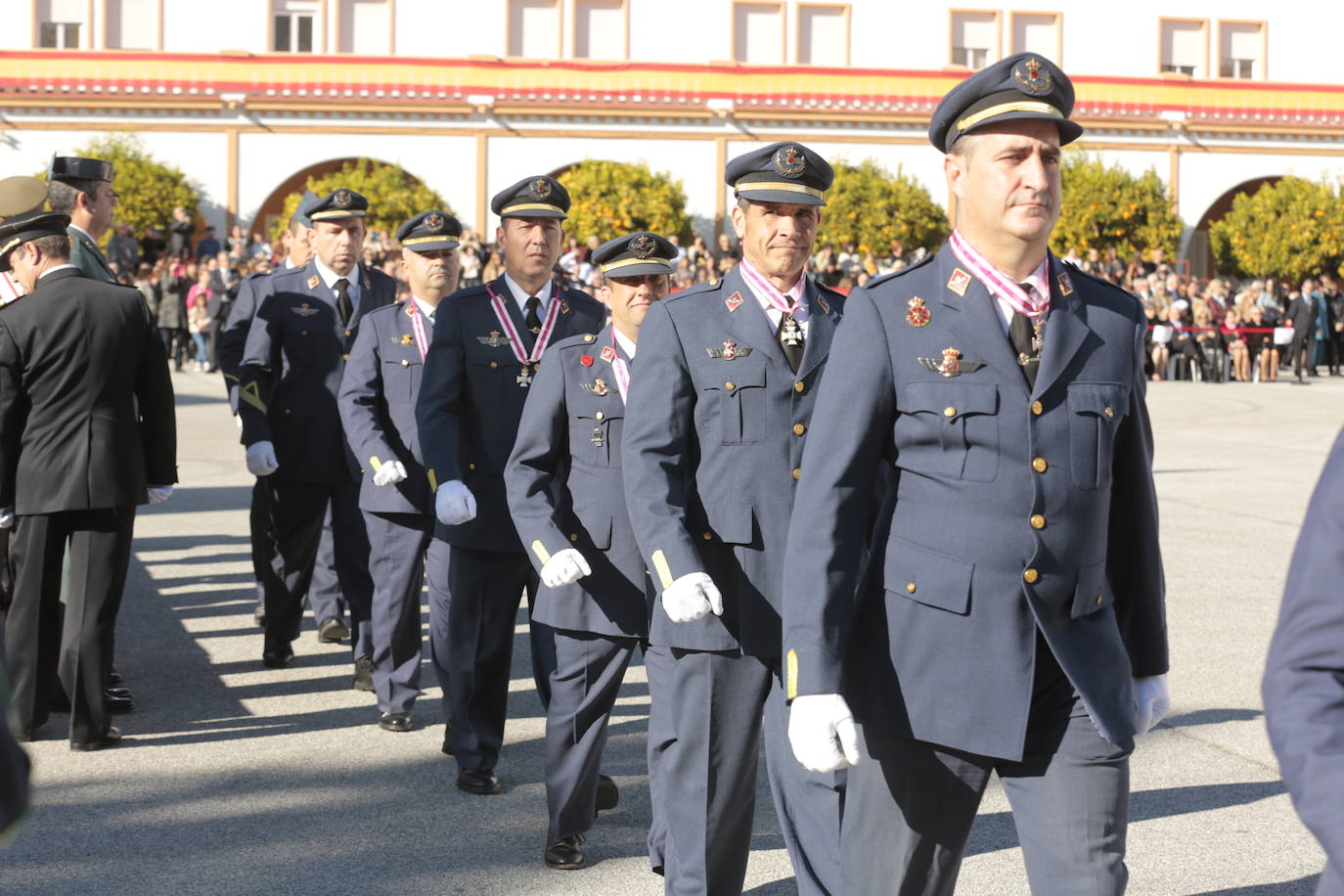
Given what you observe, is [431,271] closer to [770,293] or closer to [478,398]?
[478,398]

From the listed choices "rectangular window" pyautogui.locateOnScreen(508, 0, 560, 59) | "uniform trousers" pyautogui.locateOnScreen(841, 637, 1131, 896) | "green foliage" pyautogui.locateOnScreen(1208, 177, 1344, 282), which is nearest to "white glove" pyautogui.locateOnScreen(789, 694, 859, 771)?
"uniform trousers" pyautogui.locateOnScreen(841, 637, 1131, 896)

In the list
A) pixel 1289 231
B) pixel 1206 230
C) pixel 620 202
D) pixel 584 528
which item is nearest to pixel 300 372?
pixel 584 528

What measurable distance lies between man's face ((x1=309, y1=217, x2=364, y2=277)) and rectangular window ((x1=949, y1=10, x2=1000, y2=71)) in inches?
1796

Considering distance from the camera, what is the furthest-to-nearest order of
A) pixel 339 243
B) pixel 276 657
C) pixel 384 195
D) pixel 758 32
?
pixel 758 32 < pixel 384 195 < pixel 339 243 < pixel 276 657

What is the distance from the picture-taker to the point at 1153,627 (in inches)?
137

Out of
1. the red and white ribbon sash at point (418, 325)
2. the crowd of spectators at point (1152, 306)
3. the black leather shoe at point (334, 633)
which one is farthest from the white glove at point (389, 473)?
the crowd of spectators at point (1152, 306)

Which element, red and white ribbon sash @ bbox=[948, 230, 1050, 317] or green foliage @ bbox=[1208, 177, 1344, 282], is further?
green foliage @ bbox=[1208, 177, 1344, 282]

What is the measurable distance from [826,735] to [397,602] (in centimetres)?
418

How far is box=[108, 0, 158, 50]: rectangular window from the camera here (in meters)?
48.8

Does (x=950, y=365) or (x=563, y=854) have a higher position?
(x=950, y=365)

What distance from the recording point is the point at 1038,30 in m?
52.7

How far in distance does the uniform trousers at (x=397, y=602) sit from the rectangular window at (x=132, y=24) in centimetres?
4470

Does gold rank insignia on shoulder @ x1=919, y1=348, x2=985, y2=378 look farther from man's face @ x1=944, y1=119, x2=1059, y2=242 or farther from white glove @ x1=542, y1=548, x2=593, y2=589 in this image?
white glove @ x1=542, y1=548, x2=593, y2=589

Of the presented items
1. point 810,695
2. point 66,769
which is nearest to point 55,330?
point 66,769
